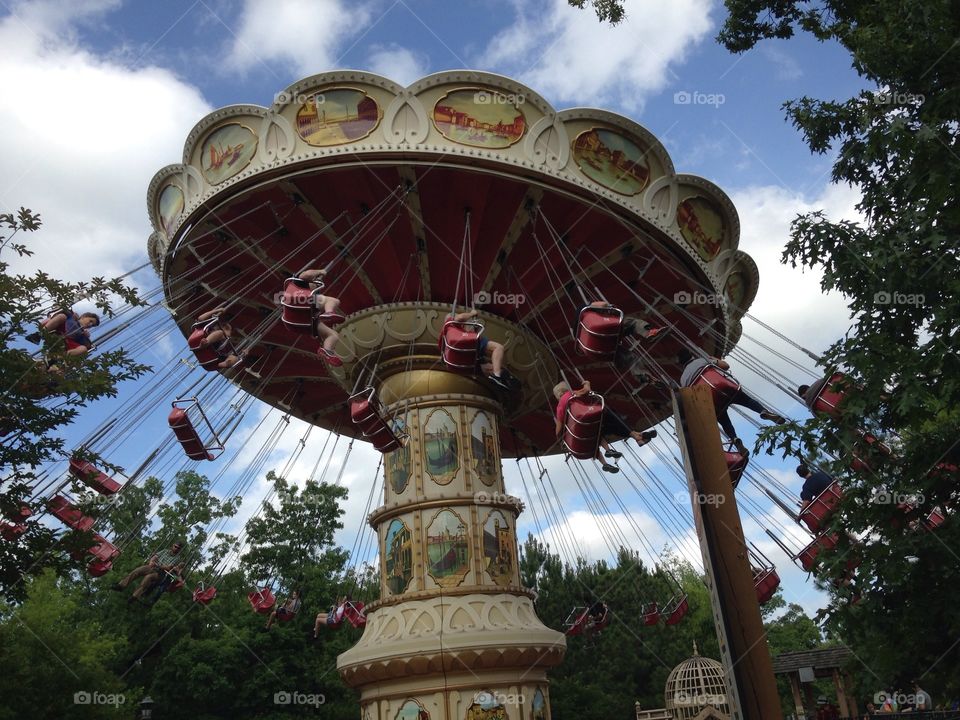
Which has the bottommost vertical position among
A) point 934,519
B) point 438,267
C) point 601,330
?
point 934,519

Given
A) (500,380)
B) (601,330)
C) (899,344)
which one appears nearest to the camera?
(899,344)

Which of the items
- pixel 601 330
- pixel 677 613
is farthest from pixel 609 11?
pixel 677 613

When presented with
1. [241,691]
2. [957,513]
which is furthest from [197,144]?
[241,691]

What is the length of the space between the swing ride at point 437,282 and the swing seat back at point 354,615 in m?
3.00

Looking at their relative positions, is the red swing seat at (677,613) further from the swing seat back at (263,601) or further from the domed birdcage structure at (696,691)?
the swing seat back at (263,601)

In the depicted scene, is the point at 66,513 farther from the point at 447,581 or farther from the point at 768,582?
the point at 768,582

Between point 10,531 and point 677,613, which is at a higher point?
point 677,613

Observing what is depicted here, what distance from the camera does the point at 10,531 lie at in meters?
8.61

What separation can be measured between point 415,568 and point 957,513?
310 inches

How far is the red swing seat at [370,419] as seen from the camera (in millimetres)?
10898

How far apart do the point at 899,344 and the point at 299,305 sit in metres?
6.72

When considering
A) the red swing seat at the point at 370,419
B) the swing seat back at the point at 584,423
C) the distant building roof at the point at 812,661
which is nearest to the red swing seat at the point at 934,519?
the swing seat back at the point at 584,423

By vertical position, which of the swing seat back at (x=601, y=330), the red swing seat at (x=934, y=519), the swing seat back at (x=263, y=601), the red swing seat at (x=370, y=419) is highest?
the red swing seat at (x=370, y=419)

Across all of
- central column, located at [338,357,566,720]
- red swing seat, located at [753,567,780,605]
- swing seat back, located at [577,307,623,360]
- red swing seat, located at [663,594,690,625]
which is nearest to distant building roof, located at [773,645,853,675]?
red swing seat, located at [663,594,690,625]
